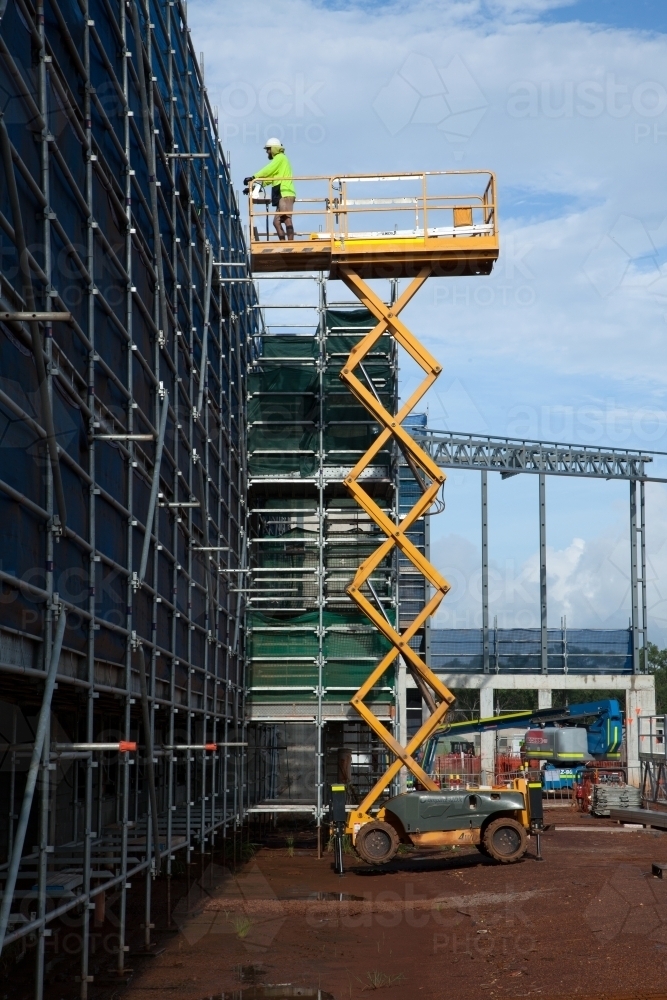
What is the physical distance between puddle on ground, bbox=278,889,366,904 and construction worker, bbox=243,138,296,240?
11.3 metres

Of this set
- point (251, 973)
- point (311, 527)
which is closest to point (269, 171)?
point (311, 527)

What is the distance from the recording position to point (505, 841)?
64.3 ft

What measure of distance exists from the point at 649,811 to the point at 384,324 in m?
15.7

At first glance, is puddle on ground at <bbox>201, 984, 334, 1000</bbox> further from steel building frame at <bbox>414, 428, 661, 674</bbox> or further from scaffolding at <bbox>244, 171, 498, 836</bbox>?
steel building frame at <bbox>414, 428, 661, 674</bbox>

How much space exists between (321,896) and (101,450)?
26.8 feet

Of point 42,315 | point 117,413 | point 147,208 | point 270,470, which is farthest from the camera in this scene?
point 270,470

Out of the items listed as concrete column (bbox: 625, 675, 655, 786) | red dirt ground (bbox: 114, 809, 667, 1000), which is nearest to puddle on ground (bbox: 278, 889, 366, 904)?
red dirt ground (bbox: 114, 809, 667, 1000)

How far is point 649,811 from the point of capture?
31078 mm

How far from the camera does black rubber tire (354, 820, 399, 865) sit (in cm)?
1925

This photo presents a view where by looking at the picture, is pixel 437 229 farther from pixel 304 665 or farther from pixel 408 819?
pixel 408 819

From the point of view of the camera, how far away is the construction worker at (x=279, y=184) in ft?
Result: 72.3

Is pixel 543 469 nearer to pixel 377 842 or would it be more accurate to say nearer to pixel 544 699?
pixel 544 699

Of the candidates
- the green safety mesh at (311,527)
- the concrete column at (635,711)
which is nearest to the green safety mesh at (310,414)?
the green safety mesh at (311,527)

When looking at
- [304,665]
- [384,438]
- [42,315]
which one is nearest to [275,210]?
[384,438]
